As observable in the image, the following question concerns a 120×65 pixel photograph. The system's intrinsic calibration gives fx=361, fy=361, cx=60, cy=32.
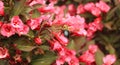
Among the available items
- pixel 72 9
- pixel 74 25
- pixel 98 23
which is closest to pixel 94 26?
pixel 98 23

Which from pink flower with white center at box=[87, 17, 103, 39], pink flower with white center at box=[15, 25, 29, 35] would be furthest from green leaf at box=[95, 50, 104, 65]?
pink flower with white center at box=[15, 25, 29, 35]

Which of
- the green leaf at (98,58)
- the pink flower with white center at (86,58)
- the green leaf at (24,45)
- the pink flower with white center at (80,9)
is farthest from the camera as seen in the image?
the pink flower with white center at (80,9)

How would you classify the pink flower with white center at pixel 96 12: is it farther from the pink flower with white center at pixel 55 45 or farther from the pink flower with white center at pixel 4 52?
the pink flower with white center at pixel 4 52

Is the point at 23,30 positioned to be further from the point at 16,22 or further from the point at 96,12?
the point at 96,12

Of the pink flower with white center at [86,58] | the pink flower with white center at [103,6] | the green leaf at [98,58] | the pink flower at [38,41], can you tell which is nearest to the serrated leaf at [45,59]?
the pink flower at [38,41]

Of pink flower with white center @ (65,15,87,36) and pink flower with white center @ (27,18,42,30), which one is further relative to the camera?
pink flower with white center @ (65,15,87,36)

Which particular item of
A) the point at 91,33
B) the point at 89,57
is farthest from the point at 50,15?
the point at 91,33

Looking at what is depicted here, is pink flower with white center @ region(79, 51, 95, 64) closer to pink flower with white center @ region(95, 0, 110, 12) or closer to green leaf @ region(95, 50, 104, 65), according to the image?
green leaf @ region(95, 50, 104, 65)

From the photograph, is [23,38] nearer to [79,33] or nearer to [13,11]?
[13,11]
